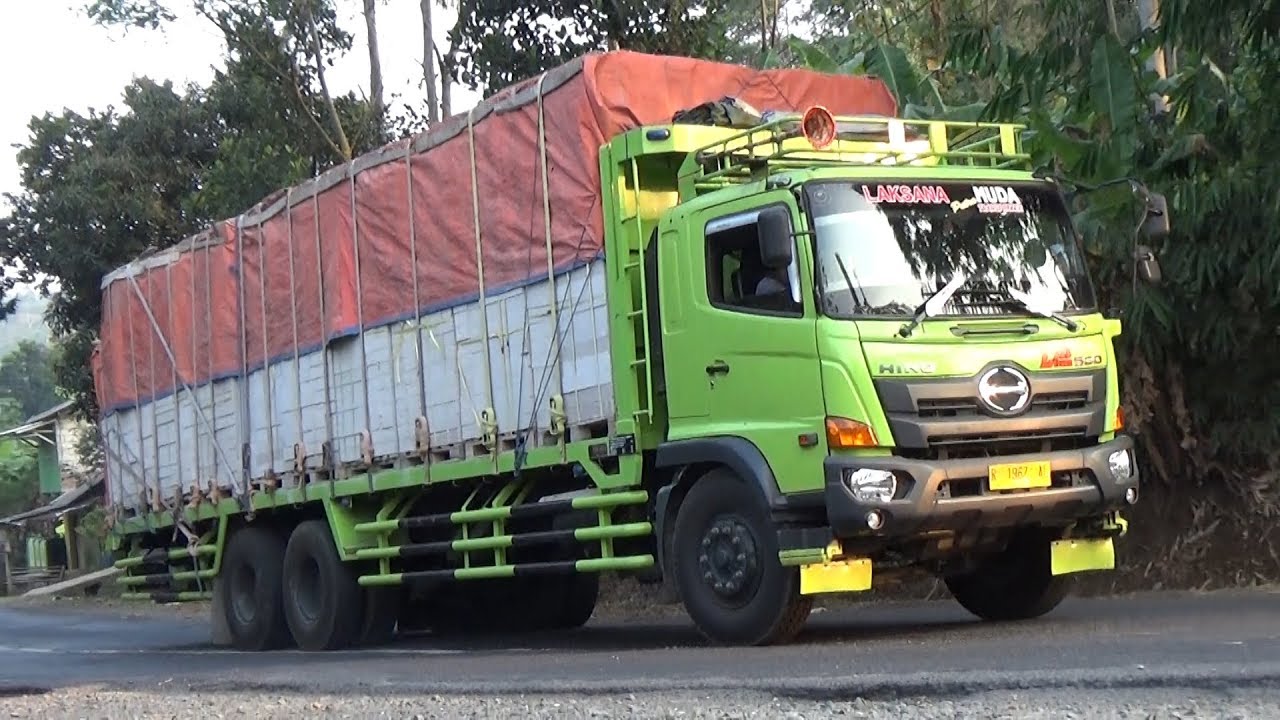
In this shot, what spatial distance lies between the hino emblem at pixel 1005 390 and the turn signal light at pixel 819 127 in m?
1.79

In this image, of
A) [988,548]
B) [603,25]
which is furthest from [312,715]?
[603,25]

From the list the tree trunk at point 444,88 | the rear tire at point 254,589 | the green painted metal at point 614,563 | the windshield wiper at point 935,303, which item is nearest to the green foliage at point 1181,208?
the windshield wiper at point 935,303

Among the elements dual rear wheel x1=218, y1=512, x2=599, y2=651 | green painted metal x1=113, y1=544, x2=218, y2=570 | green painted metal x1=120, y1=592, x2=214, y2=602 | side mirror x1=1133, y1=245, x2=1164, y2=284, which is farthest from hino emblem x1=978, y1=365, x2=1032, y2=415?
green painted metal x1=120, y1=592, x2=214, y2=602

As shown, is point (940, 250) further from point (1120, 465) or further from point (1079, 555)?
point (1079, 555)

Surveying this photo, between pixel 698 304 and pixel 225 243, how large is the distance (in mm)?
6568

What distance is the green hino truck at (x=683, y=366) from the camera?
8539 mm

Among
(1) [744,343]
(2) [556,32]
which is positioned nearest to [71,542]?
(2) [556,32]

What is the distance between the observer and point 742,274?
912cm

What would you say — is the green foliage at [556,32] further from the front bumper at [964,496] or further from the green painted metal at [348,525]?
the front bumper at [964,496]

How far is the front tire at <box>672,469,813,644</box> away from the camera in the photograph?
8742 mm

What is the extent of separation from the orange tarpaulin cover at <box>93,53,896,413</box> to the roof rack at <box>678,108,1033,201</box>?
0.69 meters

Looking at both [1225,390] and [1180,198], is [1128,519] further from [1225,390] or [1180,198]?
[1180,198]

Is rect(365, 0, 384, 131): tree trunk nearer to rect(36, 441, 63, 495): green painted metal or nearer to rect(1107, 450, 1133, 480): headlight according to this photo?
rect(1107, 450, 1133, 480): headlight

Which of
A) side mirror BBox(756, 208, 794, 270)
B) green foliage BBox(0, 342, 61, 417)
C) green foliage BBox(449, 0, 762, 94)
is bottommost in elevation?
side mirror BBox(756, 208, 794, 270)
